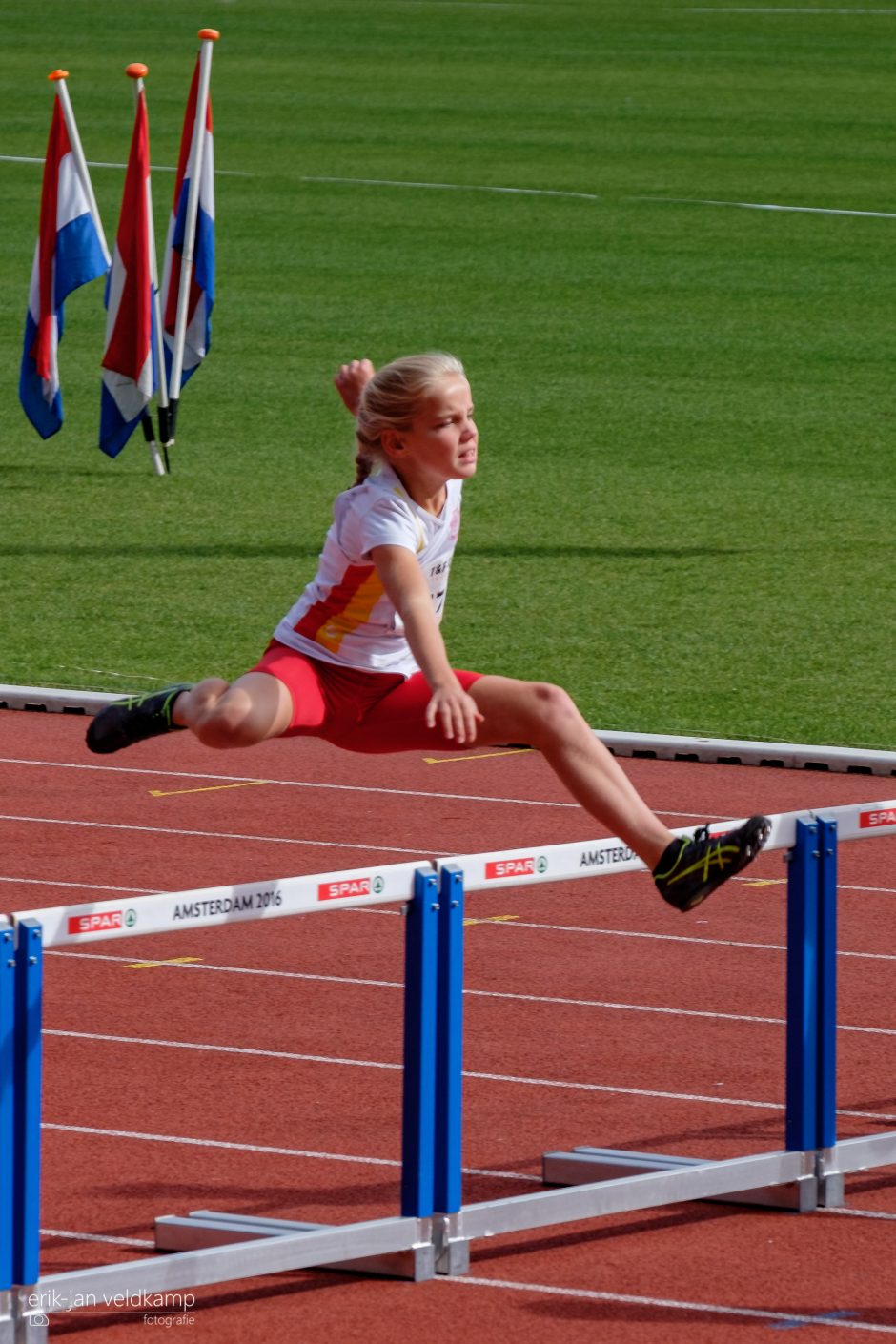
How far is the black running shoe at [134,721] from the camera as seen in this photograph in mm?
5625

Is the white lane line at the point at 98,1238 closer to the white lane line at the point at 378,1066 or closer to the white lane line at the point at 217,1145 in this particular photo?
the white lane line at the point at 217,1145

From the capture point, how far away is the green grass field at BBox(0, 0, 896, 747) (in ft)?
40.4

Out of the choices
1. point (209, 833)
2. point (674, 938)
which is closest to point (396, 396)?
point (674, 938)

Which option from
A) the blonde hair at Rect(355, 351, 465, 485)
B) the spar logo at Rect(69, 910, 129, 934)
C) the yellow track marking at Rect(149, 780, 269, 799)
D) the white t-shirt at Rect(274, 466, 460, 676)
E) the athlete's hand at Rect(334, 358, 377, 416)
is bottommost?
the spar logo at Rect(69, 910, 129, 934)

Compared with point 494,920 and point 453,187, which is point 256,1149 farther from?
point 453,187

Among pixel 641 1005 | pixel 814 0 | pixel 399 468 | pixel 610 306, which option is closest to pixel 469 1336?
pixel 399 468

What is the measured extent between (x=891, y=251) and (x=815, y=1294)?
20758 mm

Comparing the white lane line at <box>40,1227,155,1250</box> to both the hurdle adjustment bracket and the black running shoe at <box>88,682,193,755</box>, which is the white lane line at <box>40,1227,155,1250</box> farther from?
the black running shoe at <box>88,682,193,755</box>

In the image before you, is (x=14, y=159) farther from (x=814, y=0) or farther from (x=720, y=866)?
(x=720, y=866)

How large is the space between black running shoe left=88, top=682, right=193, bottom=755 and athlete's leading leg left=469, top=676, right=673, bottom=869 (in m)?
0.76

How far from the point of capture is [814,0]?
4131 centimetres

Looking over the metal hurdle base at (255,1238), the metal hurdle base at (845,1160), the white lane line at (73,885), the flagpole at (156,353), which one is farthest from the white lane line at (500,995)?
the flagpole at (156,353)

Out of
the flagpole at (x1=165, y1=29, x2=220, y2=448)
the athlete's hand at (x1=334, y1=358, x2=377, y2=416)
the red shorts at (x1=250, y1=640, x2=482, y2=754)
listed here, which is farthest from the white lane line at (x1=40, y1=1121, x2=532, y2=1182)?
the flagpole at (x1=165, y1=29, x2=220, y2=448)

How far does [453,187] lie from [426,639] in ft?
76.6
